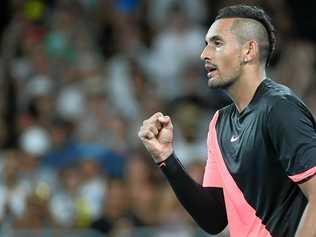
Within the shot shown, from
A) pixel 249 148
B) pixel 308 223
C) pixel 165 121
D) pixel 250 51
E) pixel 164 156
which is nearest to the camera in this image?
pixel 308 223

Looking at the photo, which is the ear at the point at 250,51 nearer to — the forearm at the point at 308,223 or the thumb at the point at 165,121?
the thumb at the point at 165,121

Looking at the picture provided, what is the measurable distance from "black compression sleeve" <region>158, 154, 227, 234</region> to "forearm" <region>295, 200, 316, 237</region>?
2.75 ft

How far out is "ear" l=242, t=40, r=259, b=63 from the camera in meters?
4.11

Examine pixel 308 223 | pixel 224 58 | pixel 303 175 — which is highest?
pixel 224 58

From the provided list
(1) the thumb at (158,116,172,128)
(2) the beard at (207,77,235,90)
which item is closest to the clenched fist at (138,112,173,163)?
(1) the thumb at (158,116,172,128)

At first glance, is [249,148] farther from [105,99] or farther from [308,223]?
[105,99]

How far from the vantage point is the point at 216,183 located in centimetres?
447

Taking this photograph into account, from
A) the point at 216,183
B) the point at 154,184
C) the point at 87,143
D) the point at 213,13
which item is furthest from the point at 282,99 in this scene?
the point at 213,13

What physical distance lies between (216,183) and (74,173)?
194 inches

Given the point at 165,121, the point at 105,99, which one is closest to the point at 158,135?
the point at 165,121

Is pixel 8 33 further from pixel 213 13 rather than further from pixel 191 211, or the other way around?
pixel 191 211

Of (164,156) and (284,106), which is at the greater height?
(284,106)

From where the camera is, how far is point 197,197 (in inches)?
175

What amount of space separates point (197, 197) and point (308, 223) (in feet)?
2.93
